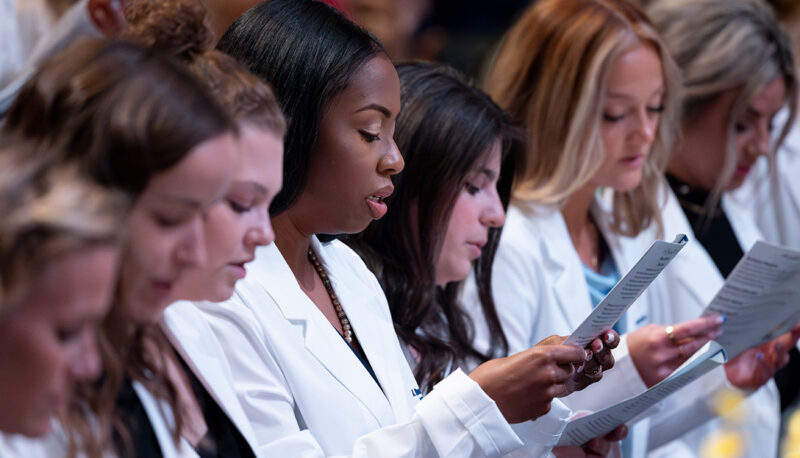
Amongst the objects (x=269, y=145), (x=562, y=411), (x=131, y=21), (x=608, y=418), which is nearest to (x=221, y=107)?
(x=269, y=145)

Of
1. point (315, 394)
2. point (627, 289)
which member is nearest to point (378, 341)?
point (315, 394)

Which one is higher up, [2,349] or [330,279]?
[2,349]

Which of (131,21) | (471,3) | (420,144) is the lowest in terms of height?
(471,3)

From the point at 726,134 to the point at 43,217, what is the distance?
2597 millimetres

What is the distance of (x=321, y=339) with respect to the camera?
63.7 inches

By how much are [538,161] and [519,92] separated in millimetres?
193

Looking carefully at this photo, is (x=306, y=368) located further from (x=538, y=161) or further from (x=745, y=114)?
(x=745, y=114)

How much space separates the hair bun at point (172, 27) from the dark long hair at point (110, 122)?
163mm

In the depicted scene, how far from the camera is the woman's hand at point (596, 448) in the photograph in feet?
6.63

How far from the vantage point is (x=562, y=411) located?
1746 millimetres

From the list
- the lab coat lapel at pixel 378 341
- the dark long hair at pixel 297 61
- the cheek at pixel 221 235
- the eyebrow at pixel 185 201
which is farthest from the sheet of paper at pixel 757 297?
the eyebrow at pixel 185 201

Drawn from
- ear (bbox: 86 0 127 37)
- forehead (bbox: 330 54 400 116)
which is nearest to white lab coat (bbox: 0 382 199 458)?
forehead (bbox: 330 54 400 116)

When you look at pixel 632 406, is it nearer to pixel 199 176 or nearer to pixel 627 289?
pixel 627 289

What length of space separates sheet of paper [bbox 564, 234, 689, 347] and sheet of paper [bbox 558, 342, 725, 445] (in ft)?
1.01
